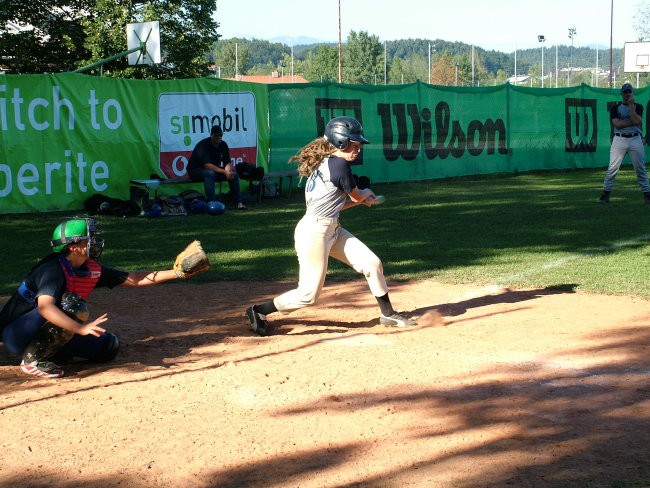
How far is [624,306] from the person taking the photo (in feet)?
26.7

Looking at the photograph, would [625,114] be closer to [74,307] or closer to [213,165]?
[213,165]

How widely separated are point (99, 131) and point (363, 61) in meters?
144

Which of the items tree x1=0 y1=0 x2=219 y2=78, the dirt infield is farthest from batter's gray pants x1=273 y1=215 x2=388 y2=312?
tree x1=0 y1=0 x2=219 y2=78

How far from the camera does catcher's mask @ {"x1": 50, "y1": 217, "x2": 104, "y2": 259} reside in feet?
20.0

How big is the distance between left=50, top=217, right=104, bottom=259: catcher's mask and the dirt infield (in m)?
0.94

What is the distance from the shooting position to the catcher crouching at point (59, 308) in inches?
238

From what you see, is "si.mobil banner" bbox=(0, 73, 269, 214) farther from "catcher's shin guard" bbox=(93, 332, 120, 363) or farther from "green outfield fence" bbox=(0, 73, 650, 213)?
"catcher's shin guard" bbox=(93, 332, 120, 363)

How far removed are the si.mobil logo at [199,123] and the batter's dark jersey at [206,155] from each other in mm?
1106

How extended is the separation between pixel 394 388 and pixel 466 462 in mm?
1350

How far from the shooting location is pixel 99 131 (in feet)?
55.5

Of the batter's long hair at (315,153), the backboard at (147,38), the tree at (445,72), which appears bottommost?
the batter's long hair at (315,153)

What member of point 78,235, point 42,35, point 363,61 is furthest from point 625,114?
point 363,61

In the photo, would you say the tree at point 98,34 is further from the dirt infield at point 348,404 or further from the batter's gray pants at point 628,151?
the dirt infield at point 348,404

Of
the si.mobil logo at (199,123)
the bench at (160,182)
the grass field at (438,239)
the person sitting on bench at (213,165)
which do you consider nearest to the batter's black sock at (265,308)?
the grass field at (438,239)
